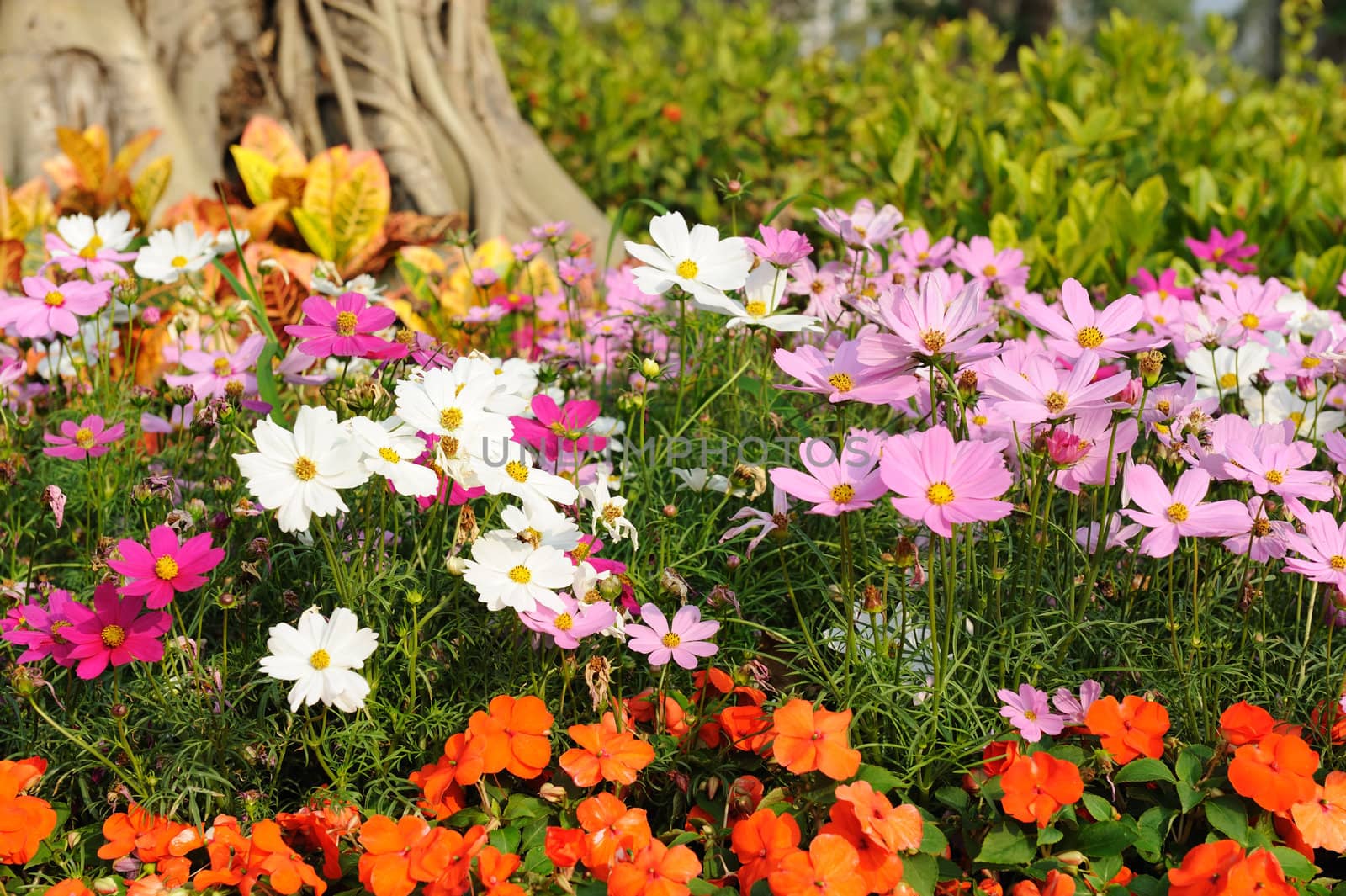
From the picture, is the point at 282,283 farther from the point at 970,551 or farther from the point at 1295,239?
the point at 1295,239

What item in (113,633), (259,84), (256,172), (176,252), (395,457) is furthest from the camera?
(259,84)

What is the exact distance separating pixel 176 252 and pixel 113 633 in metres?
0.96

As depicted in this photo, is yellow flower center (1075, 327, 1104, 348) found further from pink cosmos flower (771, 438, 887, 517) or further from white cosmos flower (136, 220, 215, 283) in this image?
white cosmos flower (136, 220, 215, 283)

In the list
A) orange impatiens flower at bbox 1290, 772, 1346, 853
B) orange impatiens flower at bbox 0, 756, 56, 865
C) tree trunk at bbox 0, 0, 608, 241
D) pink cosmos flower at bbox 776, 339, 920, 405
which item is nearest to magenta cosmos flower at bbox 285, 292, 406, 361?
pink cosmos flower at bbox 776, 339, 920, 405

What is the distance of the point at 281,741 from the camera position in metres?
1.46

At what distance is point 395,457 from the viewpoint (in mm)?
1280

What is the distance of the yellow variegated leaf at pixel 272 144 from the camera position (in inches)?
138

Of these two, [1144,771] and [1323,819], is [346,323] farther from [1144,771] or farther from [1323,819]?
[1323,819]

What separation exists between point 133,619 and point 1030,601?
1197 millimetres

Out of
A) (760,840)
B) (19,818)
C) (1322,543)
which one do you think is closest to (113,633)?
(19,818)

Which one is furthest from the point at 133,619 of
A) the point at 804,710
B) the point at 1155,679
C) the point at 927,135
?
the point at 927,135

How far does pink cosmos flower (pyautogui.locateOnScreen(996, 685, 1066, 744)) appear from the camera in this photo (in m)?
1.34

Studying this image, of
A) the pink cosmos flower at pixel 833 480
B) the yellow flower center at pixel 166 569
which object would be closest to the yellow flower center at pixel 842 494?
the pink cosmos flower at pixel 833 480

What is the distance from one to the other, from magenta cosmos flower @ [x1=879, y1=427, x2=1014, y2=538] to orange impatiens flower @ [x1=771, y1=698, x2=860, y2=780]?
30 centimetres
